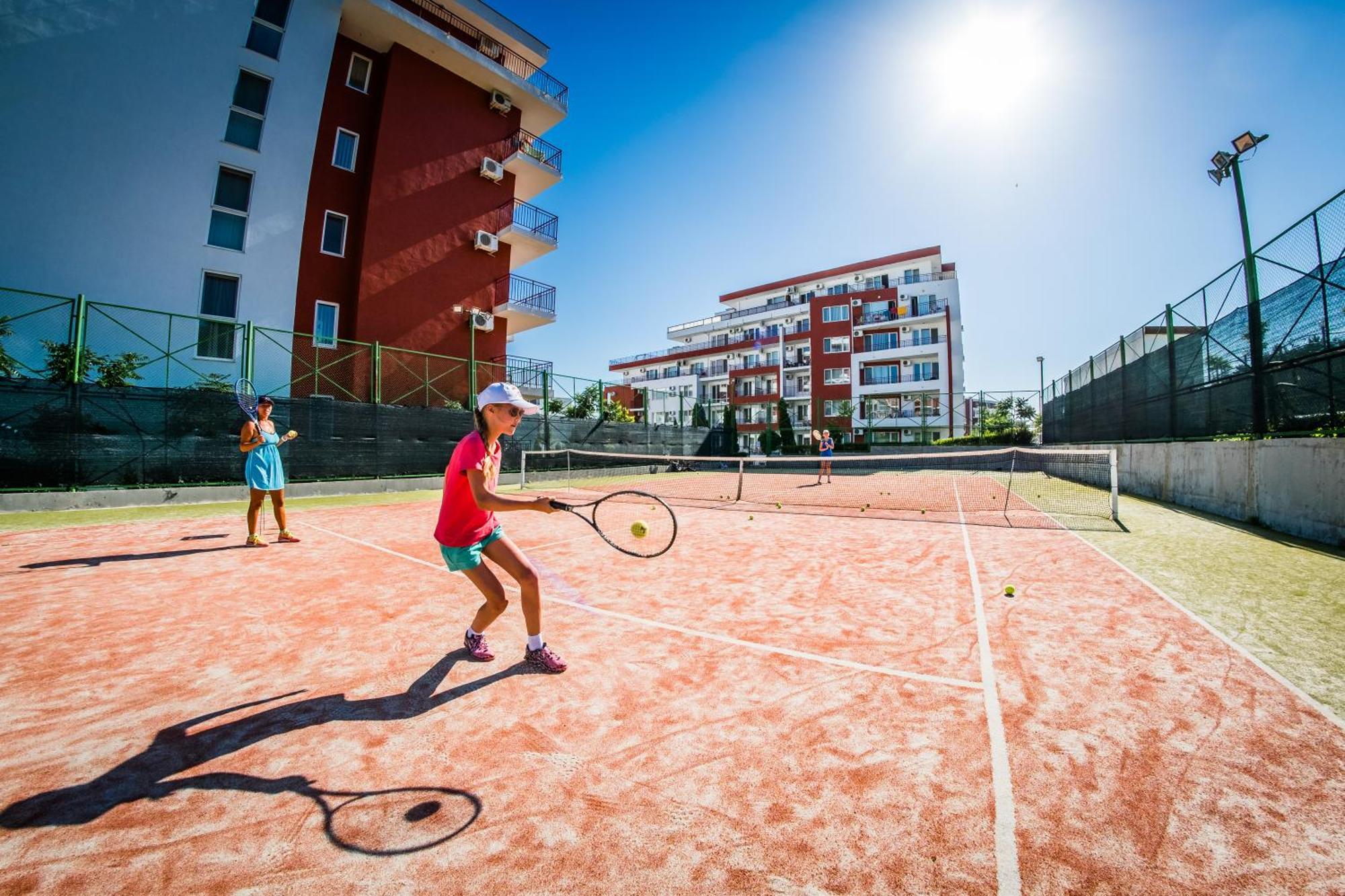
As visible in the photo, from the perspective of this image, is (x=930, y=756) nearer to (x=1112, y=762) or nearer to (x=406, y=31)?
(x=1112, y=762)

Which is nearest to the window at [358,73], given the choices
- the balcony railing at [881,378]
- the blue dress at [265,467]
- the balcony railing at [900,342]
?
the blue dress at [265,467]

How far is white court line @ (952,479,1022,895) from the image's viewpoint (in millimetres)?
2025

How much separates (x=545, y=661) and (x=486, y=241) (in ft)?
80.8

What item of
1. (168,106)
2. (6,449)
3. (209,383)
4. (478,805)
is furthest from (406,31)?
(478,805)

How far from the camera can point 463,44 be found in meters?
23.5

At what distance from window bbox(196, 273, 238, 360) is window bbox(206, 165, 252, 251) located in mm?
1221

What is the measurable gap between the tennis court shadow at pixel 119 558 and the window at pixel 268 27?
21.4 m

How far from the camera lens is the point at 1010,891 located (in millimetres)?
1940

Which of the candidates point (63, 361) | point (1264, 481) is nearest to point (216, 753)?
point (1264, 481)

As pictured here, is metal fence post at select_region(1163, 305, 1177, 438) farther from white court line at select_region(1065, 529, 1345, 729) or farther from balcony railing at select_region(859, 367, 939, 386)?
balcony railing at select_region(859, 367, 939, 386)

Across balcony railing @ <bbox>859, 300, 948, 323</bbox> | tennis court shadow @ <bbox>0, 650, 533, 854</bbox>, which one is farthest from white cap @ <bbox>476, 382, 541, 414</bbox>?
balcony railing @ <bbox>859, 300, 948, 323</bbox>

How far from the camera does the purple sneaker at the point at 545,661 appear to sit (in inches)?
150

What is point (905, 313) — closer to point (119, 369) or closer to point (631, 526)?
point (631, 526)

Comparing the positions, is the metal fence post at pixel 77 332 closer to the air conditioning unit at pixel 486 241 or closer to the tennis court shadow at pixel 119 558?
the tennis court shadow at pixel 119 558
